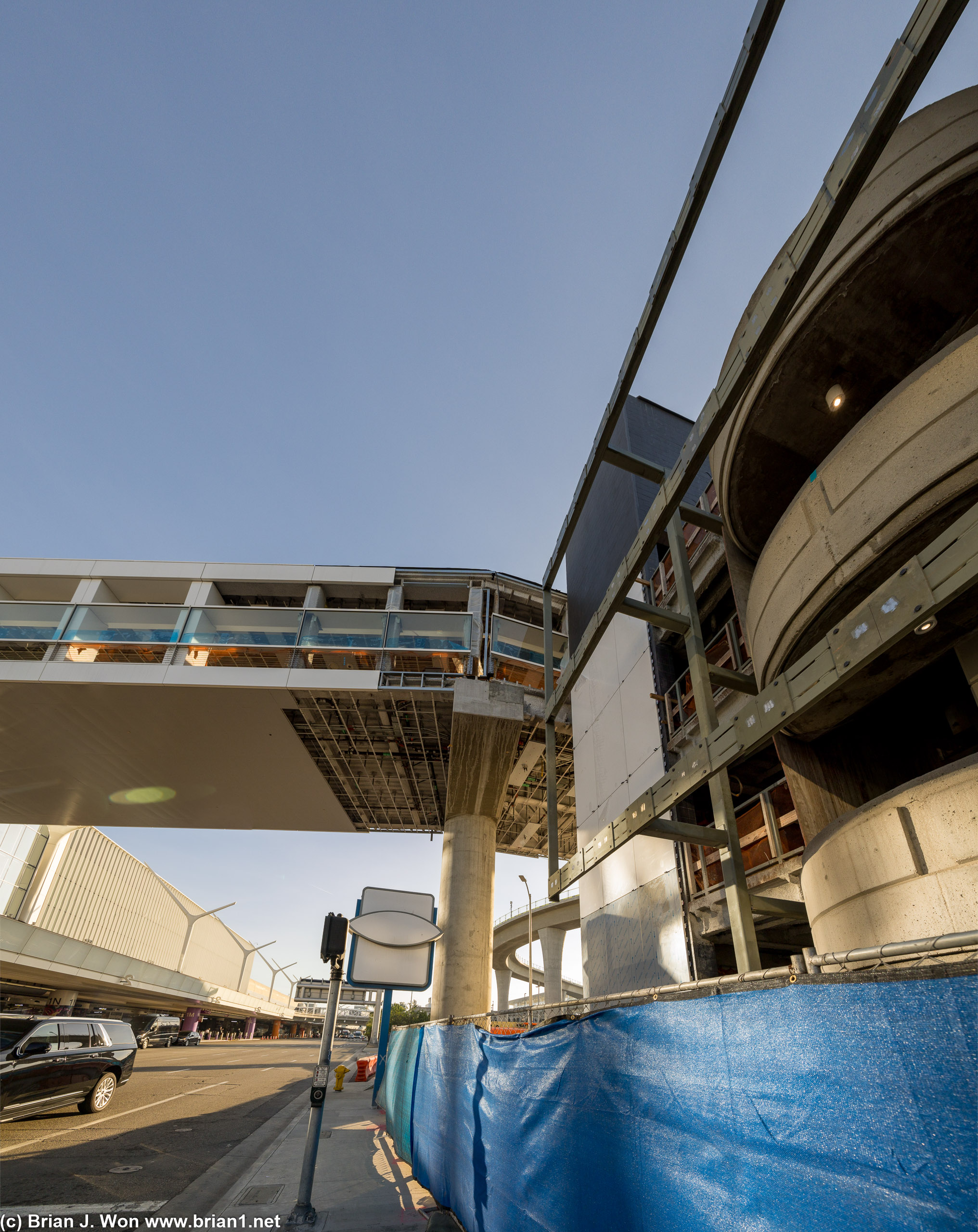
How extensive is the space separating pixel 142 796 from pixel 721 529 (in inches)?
1162

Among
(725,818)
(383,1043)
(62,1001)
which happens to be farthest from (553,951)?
(62,1001)

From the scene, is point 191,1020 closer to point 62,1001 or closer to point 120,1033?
point 62,1001

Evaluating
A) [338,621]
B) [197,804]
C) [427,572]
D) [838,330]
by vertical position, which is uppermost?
[427,572]

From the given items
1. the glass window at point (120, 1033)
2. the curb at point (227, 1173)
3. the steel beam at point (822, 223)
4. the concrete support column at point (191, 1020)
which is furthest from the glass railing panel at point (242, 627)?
the concrete support column at point (191, 1020)

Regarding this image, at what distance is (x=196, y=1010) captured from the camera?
81938mm

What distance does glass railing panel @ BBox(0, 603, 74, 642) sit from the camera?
22.7 metres

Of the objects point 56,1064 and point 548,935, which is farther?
point 548,935

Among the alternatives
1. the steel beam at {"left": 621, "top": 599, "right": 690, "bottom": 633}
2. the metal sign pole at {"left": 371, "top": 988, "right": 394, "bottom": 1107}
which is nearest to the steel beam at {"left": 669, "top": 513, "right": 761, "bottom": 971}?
the steel beam at {"left": 621, "top": 599, "right": 690, "bottom": 633}

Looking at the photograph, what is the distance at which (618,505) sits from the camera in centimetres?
1873

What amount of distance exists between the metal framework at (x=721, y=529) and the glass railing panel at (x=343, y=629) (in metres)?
13.0

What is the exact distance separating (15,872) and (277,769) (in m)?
26.9

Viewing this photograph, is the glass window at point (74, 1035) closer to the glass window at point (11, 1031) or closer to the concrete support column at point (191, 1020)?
the glass window at point (11, 1031)

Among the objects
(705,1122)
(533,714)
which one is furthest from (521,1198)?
(533,714)

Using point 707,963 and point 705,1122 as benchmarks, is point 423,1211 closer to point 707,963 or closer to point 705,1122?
point 705,1122
